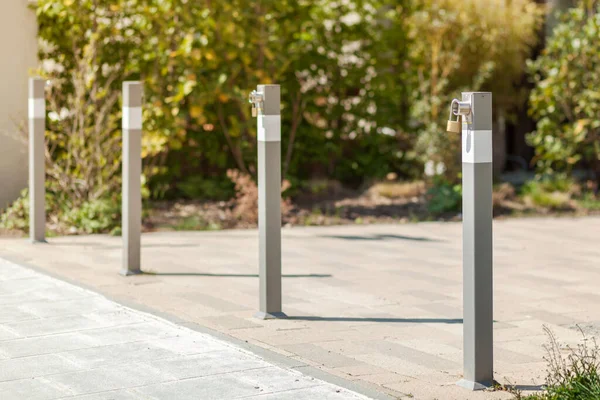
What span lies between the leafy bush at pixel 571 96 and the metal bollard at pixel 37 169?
572 centimetres

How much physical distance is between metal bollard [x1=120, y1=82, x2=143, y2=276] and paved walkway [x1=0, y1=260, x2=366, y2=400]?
3.30ft

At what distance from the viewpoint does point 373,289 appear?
7547 millimetres

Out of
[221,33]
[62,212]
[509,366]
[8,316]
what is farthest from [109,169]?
[509,366]

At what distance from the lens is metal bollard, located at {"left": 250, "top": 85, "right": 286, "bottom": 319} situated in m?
6.50

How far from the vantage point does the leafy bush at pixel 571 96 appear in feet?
40.4

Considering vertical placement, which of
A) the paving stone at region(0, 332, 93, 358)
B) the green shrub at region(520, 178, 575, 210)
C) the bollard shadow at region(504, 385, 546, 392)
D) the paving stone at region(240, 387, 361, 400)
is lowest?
the bollard shadow at region(504, 385, 546, 392)

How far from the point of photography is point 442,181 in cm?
1209

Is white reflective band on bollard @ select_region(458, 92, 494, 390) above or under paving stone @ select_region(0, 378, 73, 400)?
above

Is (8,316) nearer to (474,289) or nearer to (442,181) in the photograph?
(474,289)

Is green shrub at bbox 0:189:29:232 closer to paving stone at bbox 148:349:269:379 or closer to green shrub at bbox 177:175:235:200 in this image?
green shrub at bbox 177:175:235:200

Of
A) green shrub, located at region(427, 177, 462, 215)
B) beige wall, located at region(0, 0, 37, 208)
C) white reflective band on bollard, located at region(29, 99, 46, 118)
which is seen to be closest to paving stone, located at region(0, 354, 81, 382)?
white reflective band on bollard, located at region(29, 99, 46, 118)

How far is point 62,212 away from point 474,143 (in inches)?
248

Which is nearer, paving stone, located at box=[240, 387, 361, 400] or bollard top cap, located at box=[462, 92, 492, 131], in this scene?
paving stone, located at box=[240, 387, 361, 400]

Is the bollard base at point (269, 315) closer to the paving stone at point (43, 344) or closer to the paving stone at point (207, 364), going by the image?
the paving stone at point (207, 364)
